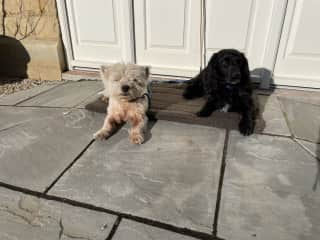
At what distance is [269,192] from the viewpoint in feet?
6.01

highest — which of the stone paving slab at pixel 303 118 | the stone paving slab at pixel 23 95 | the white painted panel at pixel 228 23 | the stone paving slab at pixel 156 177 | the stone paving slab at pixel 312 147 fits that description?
the white painted panel at pixel 228 23

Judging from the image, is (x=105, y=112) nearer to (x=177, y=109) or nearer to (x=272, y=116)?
(x=177, y=109)

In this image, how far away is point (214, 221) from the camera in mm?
1628

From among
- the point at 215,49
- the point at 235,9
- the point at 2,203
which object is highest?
the point at 235,9

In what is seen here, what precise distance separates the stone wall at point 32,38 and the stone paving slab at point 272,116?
9.49ft

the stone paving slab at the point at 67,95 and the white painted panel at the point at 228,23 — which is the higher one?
the white painted panel at the point at 228,23

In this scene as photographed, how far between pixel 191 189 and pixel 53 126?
5.19 ft

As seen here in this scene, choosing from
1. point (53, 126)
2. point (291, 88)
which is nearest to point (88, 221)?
point (53, 126)

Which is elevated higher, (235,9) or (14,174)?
(235,9)

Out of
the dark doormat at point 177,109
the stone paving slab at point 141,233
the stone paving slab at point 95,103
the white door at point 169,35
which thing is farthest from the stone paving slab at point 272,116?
the stone paving slab at point 95,103

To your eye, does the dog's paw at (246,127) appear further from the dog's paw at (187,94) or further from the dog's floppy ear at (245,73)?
the dog's paw at (187,94)

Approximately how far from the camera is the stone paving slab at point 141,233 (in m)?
1.54

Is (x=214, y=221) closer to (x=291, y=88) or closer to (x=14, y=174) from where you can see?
(x=14, y=174)

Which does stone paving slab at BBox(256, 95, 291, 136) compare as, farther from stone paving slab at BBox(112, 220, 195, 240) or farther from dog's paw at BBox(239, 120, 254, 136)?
A: stone paving slab at BBox(112, 220, 195, 240)
